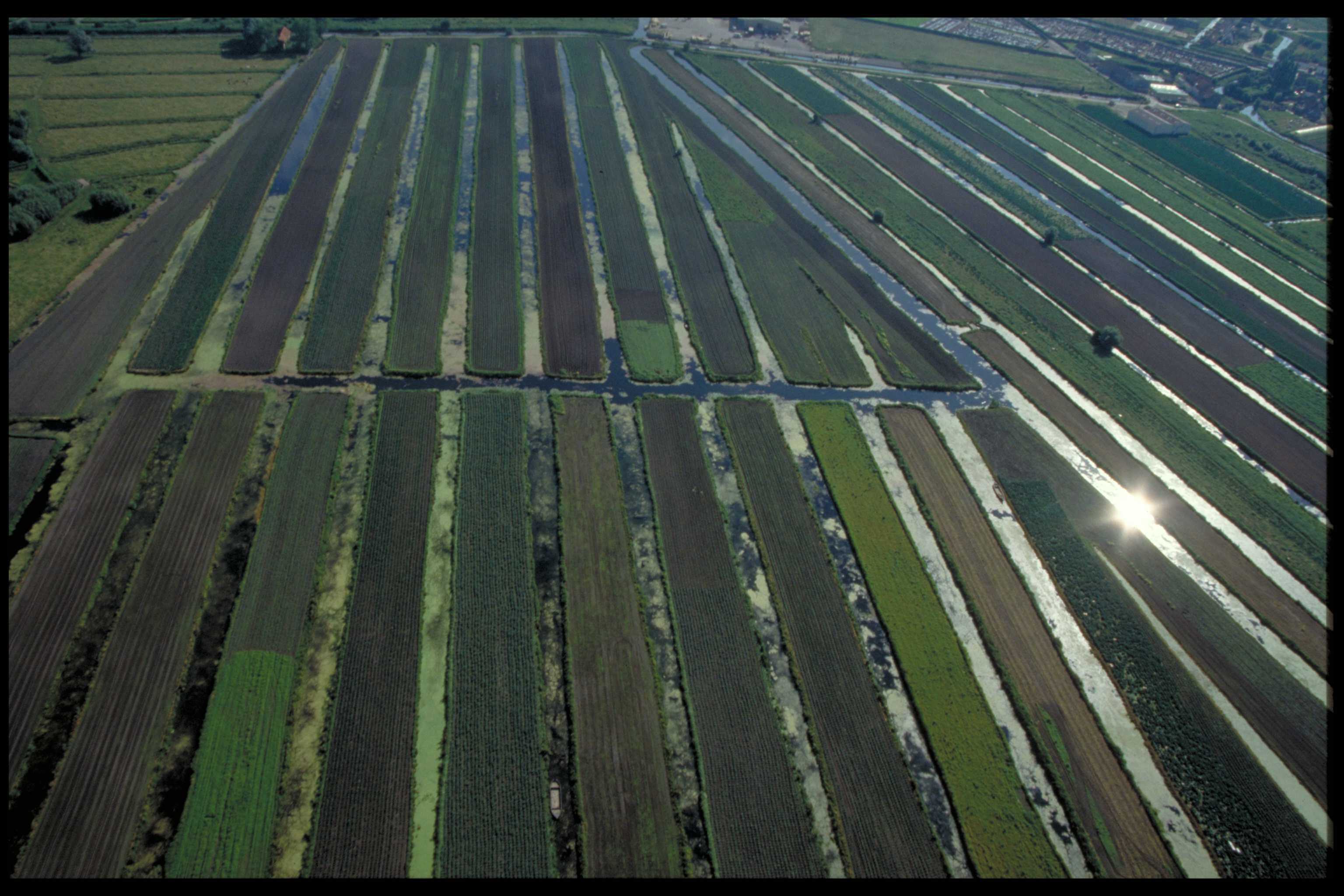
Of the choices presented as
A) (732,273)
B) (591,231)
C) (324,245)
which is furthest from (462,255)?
(732,273)

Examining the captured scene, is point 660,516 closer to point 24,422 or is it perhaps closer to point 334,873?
point 334,873

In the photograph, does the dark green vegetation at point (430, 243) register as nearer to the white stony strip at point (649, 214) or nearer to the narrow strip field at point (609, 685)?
the narrow strip field at point (609, 685)

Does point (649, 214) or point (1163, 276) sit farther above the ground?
point (649, 214)

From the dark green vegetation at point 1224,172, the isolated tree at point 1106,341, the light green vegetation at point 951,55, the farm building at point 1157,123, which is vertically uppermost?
the light green vegetation at point 951,55

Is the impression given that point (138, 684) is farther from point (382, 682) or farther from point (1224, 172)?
point (1224, 172)

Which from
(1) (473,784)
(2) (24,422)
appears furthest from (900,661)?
(2) (24,422)

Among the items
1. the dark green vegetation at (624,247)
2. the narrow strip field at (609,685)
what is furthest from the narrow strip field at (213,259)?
the dark green vegetation at (624,247)

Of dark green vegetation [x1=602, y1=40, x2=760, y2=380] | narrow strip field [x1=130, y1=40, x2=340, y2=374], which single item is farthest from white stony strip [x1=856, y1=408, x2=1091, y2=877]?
narrow strip field [x1=130, y1=40, x2=340, y2=374]
